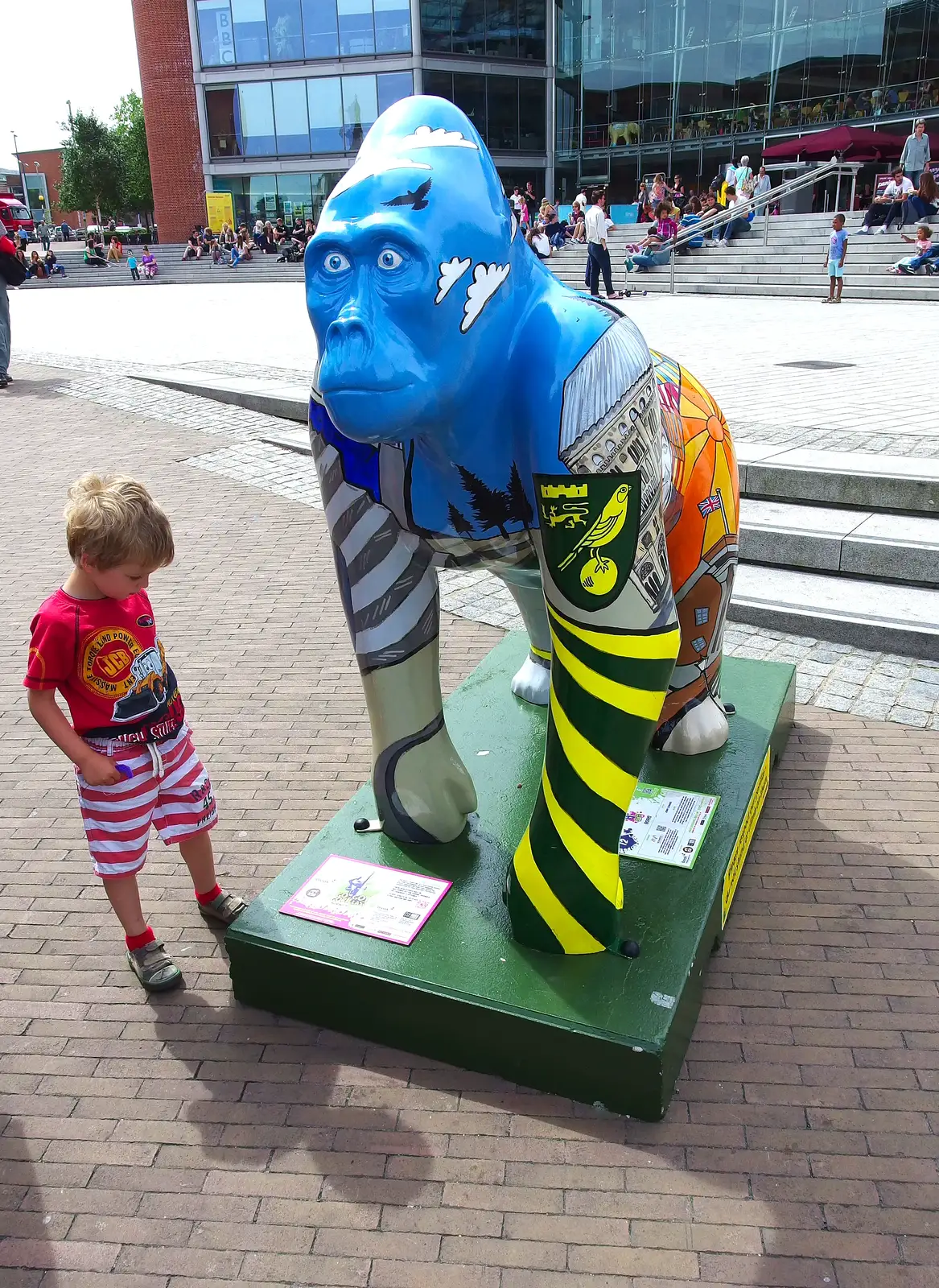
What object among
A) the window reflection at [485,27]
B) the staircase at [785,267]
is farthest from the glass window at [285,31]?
the staircase at [785,267]

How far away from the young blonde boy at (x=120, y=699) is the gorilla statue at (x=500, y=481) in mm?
494

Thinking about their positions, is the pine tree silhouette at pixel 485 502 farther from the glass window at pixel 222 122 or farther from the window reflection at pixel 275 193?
the glass window at pixel 222 122

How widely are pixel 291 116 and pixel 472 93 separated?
6.51 metres

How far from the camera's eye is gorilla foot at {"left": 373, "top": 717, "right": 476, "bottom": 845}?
2.85 metres

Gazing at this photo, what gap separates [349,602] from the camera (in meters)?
2.66

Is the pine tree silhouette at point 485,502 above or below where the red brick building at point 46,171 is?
below

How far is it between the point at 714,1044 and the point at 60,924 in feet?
6.47

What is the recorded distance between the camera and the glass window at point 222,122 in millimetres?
36500

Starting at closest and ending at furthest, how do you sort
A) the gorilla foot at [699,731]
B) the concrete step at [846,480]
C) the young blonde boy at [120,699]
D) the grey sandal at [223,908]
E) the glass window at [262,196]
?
the young blonde boy at [120,699]
the grey sandal at [223,908]
the gorilla foot at [699,731]
the concrete step at [846,480]
the glass window at [262,196]

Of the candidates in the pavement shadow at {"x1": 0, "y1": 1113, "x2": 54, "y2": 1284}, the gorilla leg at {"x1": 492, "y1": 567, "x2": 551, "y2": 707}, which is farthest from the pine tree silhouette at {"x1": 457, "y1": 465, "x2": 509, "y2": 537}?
the pavement shadow at {"x1": 0, "y1": 1113, "x2": 54, "y2": 1284}

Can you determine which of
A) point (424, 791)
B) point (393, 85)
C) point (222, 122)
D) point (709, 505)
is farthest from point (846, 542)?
point (222, 122)

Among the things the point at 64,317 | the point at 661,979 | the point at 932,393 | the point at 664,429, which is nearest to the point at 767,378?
the point at 932,393

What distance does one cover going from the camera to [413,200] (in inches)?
67.5

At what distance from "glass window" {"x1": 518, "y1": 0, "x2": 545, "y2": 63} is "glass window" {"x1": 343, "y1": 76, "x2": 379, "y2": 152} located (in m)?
5.28
